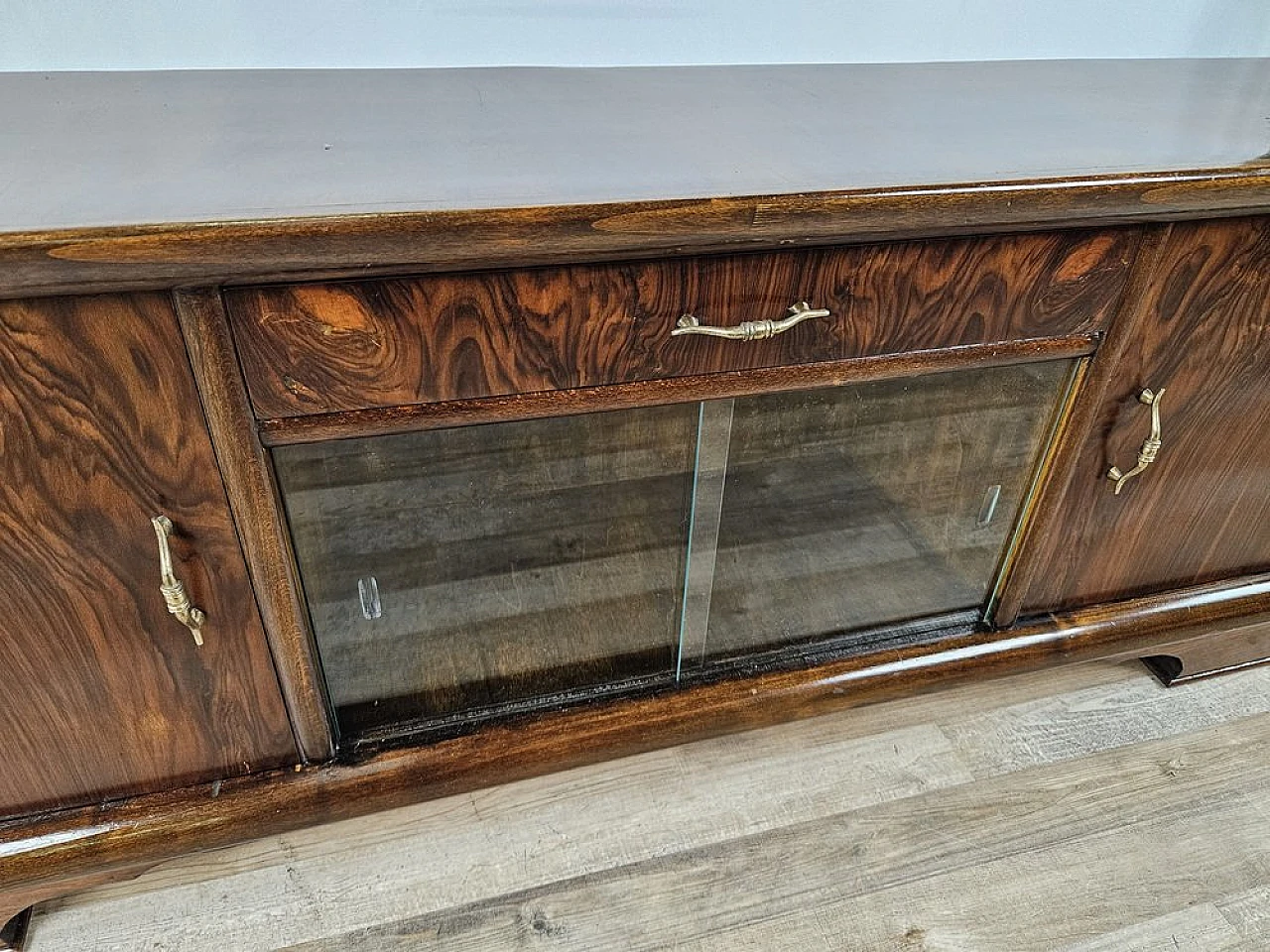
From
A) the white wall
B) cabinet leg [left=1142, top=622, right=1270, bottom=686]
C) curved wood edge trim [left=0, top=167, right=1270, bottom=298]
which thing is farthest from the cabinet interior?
the white wall

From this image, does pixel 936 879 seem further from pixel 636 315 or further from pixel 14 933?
pixel 14 933

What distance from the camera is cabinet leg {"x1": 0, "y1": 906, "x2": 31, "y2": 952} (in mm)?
629

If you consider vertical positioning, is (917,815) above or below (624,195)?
below

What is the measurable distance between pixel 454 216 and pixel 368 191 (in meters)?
0.06

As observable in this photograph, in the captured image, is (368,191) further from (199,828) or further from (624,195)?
(199,828)

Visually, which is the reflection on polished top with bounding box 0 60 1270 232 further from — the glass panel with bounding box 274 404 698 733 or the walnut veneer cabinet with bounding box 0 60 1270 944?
the glass panel with bounding box 274 404 698 733

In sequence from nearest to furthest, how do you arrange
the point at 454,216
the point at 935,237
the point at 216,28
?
the point at 454,216
the point at 935,237
the point at 216,28

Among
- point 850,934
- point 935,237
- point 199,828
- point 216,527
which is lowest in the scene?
point 850,934

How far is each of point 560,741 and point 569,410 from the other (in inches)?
10.6

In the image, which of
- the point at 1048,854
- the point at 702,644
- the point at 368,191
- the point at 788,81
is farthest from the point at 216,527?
the point at 1048,854

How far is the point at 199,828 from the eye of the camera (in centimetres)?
60

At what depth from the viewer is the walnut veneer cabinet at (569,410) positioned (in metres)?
0.45

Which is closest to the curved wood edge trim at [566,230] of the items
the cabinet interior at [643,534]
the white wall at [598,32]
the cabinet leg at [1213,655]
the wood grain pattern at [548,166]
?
the wood grain pattern at [548,166]

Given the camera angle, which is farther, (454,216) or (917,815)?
(917,815)
